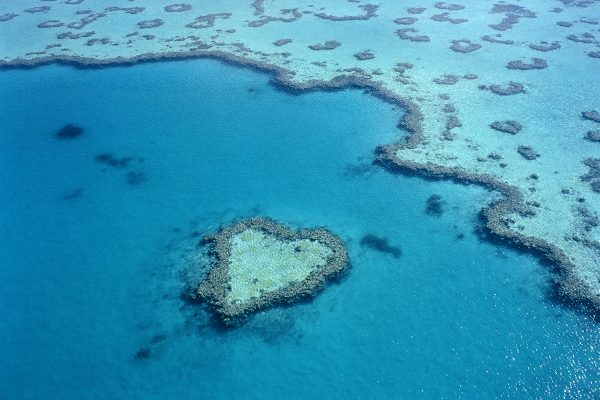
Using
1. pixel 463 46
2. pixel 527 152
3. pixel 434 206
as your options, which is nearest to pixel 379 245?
pixel 434 206

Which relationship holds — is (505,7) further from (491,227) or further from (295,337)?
(295,337)

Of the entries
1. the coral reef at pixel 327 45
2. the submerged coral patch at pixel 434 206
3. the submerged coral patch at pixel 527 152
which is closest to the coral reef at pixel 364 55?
the coral reef at pixel 327 45

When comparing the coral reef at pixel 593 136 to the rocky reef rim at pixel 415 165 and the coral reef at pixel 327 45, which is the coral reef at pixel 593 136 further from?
the coral reef at pixel 327 45

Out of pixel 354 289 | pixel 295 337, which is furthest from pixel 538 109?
pixel 295 337

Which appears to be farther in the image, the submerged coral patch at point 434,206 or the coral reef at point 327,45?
the coral reef at point 327,45

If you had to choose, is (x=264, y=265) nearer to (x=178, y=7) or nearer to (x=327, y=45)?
(x=327, y=45)

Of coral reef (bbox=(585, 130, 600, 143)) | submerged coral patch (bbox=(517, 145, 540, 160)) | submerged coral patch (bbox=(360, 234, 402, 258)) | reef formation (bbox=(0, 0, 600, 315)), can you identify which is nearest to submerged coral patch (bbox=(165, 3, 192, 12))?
reef formation (bbox=(0, 0, 600, 315))
